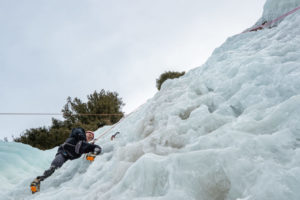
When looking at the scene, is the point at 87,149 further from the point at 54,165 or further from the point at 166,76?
the point at 166,76

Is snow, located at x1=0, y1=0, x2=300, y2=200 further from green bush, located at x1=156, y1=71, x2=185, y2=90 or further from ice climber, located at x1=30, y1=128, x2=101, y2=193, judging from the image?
green bush, located at x1=156, y1=71, x2=185, y2=90

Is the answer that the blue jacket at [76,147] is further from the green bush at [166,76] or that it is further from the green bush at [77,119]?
the green bush at [166,76]

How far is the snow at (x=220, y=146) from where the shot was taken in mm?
1752

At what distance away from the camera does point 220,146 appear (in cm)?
219

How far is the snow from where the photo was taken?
69.0 inches

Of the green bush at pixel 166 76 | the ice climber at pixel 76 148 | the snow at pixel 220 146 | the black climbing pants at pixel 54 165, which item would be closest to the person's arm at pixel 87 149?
the ice climber at pixel 76 148

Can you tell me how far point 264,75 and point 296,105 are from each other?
3.78 feet

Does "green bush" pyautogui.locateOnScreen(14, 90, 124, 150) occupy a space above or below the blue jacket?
above

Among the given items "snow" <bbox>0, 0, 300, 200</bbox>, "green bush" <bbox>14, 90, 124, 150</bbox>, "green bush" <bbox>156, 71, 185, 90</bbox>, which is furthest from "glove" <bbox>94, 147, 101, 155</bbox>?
"green bush" <bbox>156, 71, 185, 90</bbox>

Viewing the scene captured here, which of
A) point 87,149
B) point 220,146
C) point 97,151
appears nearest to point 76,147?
point 87,149

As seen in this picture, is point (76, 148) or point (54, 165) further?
point (76, 148)

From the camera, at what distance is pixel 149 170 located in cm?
222

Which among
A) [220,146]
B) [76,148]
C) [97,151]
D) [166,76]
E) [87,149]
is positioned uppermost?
[166,76]

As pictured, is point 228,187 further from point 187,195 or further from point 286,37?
point 286,37
